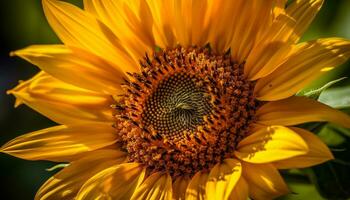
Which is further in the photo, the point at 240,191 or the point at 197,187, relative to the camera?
the point at 197,187

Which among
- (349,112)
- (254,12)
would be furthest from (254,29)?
(349,112)

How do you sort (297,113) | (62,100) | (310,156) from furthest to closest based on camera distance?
(62,100) → (297,113) → (310,156)

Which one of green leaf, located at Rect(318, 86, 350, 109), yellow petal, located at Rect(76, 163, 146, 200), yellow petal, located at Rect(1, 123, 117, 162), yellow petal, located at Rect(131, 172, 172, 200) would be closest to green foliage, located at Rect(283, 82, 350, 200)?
green leaf, located at Rect(318, 86, 350, 109)

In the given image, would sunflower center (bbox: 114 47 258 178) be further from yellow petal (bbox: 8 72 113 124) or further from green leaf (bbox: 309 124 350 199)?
green leaf (bbox: 309 124 350 199)

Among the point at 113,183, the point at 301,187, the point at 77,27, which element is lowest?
the point at 301,187

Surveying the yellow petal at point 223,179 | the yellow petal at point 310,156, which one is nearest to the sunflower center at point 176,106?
the yellow petal at point 223,179

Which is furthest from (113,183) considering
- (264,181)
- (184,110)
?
(264,181)

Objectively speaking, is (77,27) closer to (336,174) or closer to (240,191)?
(240,191)
